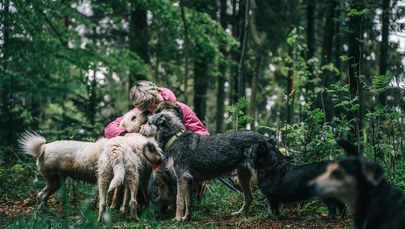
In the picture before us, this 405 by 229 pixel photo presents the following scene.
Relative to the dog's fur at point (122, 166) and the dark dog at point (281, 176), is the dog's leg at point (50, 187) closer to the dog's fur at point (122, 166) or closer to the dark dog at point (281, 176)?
the dog's fur at point (122, 166)

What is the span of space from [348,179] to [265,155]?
299 cm

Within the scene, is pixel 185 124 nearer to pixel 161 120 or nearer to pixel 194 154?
pixel 161 120

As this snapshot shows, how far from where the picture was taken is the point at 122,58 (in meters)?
17.2

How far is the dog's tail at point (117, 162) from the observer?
6.80m

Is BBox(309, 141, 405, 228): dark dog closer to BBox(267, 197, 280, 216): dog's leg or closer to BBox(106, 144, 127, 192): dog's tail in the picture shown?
BBox(267, 197, 280, 216): dog's leg

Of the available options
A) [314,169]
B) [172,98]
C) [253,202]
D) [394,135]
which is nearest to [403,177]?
[394,135]

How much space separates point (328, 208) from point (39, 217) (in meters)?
3.90

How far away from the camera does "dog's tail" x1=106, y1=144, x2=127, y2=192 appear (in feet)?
22.3

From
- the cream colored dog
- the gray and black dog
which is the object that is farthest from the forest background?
the cream colored dog

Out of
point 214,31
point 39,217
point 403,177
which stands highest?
point 214,31

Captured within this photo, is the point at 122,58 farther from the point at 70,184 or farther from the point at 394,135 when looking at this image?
the point at 394,135

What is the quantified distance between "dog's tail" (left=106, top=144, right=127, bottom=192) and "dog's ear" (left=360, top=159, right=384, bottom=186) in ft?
11.6

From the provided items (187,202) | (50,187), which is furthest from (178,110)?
(50,187)

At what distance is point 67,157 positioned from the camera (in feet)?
25.7
